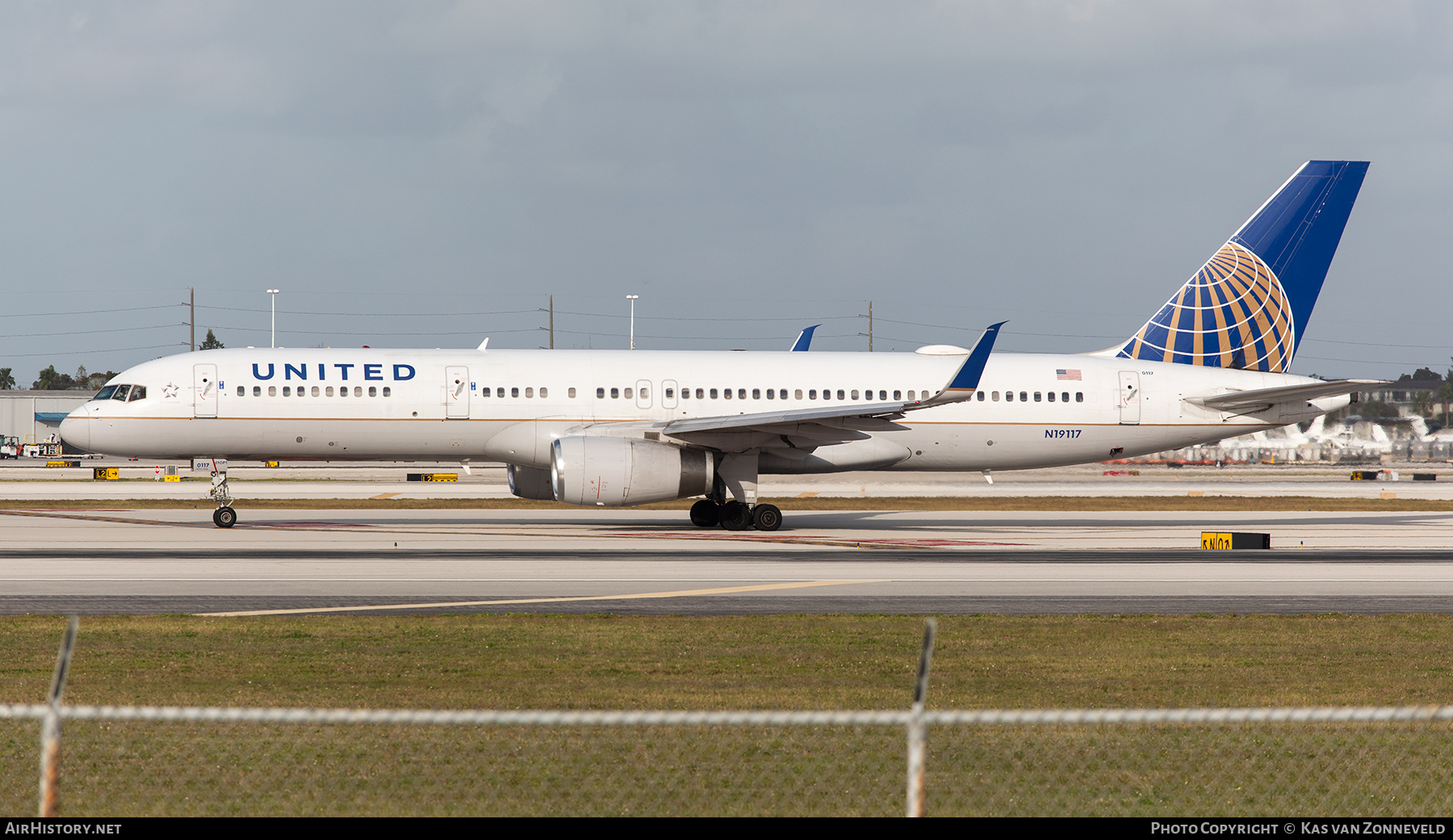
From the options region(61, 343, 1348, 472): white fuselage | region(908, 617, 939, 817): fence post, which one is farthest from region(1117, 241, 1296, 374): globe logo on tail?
region(908, 617, 939, 817): fence post

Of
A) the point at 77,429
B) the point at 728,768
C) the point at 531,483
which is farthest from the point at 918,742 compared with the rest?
the point at 77,429

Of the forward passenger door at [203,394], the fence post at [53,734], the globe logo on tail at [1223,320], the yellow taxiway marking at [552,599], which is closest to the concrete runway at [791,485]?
the forward passenger door at [203,394]

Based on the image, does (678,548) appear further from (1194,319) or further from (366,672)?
(1194,319)

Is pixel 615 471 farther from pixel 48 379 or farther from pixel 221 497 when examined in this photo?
pixel 48 379

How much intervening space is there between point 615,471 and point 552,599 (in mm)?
10207

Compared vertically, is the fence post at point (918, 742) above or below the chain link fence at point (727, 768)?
above

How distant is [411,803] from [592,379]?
25.1m

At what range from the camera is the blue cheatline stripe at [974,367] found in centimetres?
2923

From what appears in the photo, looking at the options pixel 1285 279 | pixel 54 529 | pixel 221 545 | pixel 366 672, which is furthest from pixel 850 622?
pixel 1285 279

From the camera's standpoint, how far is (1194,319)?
36594 millimetres

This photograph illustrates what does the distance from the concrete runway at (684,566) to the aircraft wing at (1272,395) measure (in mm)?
3633

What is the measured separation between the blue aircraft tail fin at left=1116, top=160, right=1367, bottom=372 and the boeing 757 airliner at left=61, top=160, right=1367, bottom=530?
0.17ft

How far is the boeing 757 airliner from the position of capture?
31.1 m

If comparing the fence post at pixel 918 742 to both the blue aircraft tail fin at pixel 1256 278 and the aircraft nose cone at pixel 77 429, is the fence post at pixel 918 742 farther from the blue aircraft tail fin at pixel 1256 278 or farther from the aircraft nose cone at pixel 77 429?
the blue aircraft tail fin at pixel 1256 278
